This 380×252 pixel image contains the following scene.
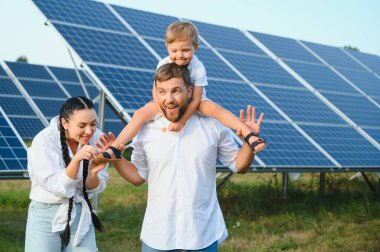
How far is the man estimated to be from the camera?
11.8ft

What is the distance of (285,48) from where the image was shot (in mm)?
14109

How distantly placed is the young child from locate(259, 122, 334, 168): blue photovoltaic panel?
203 inches

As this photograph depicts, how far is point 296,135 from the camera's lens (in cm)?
1041

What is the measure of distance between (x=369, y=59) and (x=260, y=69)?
240 inches

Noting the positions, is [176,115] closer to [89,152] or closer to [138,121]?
[138,121]

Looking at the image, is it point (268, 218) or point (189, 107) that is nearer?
point (189, 107)

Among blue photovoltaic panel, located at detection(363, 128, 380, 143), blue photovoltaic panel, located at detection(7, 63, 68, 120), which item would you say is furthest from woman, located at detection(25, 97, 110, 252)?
blue photovoltaic panel, located at detection(7, 63, 68, 120)

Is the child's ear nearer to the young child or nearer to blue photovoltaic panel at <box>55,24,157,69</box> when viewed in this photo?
the young child

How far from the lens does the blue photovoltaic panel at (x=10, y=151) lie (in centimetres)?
814

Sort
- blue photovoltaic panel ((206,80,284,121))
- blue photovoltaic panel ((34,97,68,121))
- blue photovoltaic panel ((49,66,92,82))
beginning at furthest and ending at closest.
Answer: blue photovoltaic panel ((49,66,92,82)) < blue photovoltaic panel ((34,97,68,121)) < blue photovoltaic panel ((206,80,284,121))

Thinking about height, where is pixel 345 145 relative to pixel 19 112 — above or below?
below

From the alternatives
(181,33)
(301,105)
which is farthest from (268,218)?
(181,33)

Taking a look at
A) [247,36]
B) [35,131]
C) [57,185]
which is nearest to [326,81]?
[247,36]

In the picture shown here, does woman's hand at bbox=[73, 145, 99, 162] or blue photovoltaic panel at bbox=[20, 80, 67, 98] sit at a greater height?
blue photovoltaic panel at bbox=[20, 80, 67, 98]
